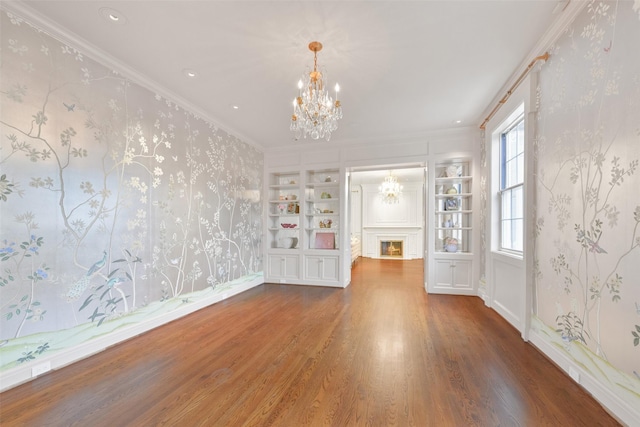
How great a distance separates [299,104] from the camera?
2.54 metres

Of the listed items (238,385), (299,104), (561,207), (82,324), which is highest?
(299,104)

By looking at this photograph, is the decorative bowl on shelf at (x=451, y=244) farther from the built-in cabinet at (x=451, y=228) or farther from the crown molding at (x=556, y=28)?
the crown molding at (x=556, y=28)

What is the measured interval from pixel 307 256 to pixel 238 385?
336cm

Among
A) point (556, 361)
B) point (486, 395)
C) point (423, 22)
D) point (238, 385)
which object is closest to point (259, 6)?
point (423, 22)

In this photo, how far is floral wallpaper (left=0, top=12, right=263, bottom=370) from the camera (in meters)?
1.93

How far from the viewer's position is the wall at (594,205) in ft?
4.92

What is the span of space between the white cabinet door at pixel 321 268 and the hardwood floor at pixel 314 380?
1.77 meters

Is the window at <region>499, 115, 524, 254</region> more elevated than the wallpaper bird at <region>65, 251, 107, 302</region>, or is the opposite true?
the window at <region>499, 115, 524, 254</region>

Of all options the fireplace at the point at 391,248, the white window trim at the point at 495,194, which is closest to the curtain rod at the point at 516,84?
the white window trim at the point at 495,194

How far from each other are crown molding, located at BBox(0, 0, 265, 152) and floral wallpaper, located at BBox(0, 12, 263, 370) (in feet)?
0.18

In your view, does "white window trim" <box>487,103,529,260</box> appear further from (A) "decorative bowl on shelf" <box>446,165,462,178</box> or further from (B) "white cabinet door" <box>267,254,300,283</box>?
(B) "white cabinet door" <box>267,254,300,283</box>

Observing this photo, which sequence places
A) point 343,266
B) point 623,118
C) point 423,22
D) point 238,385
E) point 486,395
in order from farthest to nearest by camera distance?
1. point 343,266
2. point 423,22
3. point 238,385
4. point 486,395
5. point 623,118

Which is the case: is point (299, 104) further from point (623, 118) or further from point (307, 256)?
point (307, 256)

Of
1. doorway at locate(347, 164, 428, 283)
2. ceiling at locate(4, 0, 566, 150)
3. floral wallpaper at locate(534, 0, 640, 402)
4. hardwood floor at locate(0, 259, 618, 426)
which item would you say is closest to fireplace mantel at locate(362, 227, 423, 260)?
doorway at locate(347, 164, 428, 283)
